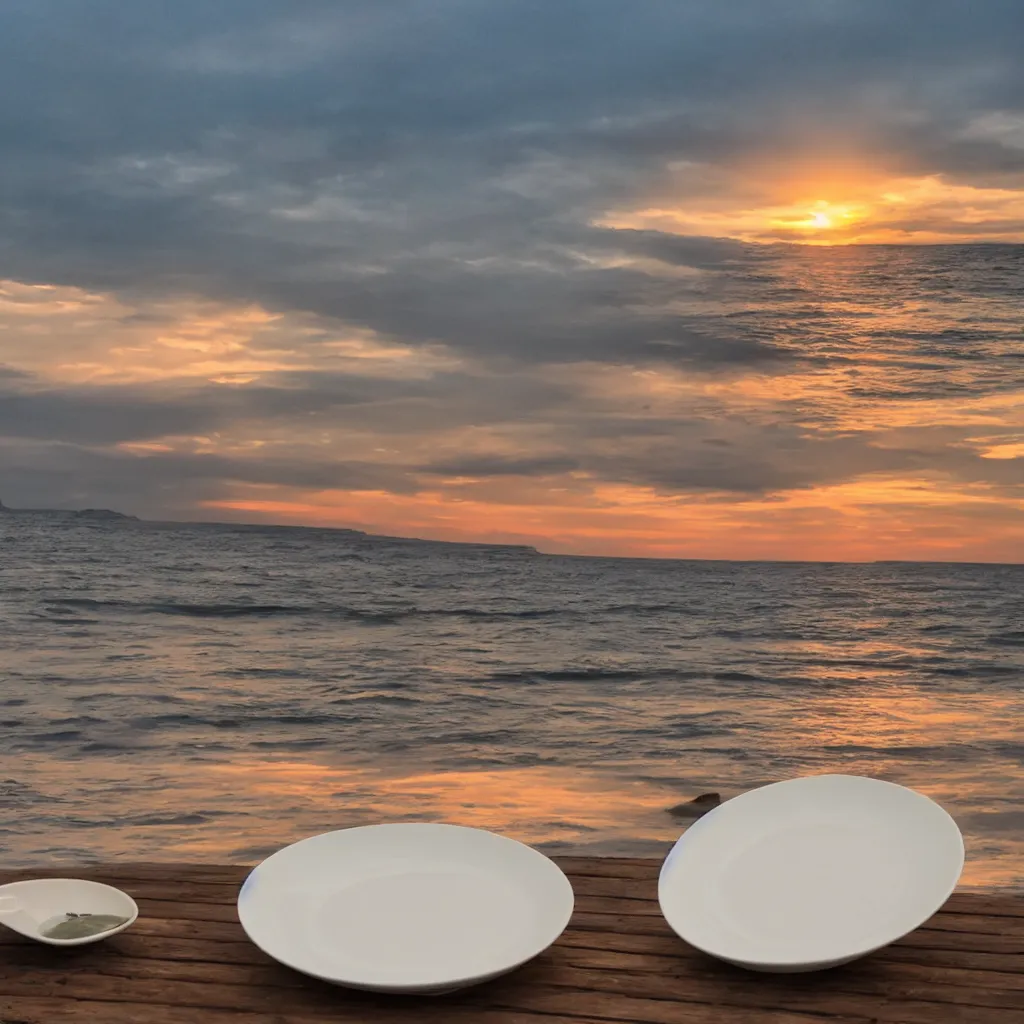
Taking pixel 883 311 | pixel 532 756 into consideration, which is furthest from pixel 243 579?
pixel 532 756

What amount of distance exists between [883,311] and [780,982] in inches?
1339

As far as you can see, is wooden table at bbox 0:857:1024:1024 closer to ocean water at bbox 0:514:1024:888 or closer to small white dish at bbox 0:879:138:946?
small white dish at bbox 0:879:138:946

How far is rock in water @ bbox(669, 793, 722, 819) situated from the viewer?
9.91 meters

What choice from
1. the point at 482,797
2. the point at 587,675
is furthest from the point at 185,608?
the point at 482,797

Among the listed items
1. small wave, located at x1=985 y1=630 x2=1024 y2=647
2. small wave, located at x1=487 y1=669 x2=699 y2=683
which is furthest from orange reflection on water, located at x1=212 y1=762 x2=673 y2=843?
small wave, located at x1=985 y1=630 x2=1024 y2=647

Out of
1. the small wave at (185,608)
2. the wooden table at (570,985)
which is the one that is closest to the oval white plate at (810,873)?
the wooden table at (570,985)

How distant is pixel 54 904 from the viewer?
2.80 meters

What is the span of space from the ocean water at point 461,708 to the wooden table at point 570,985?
5929 millimetres

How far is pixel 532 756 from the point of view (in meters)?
14.0

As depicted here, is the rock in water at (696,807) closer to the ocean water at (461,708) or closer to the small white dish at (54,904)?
the ocean water at (461,708)

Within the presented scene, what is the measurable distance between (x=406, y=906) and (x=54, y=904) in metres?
0.99

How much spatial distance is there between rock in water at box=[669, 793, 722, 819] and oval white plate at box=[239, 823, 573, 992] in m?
7.43

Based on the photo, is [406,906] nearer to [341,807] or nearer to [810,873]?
[810,873]

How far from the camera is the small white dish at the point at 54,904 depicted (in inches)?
106
